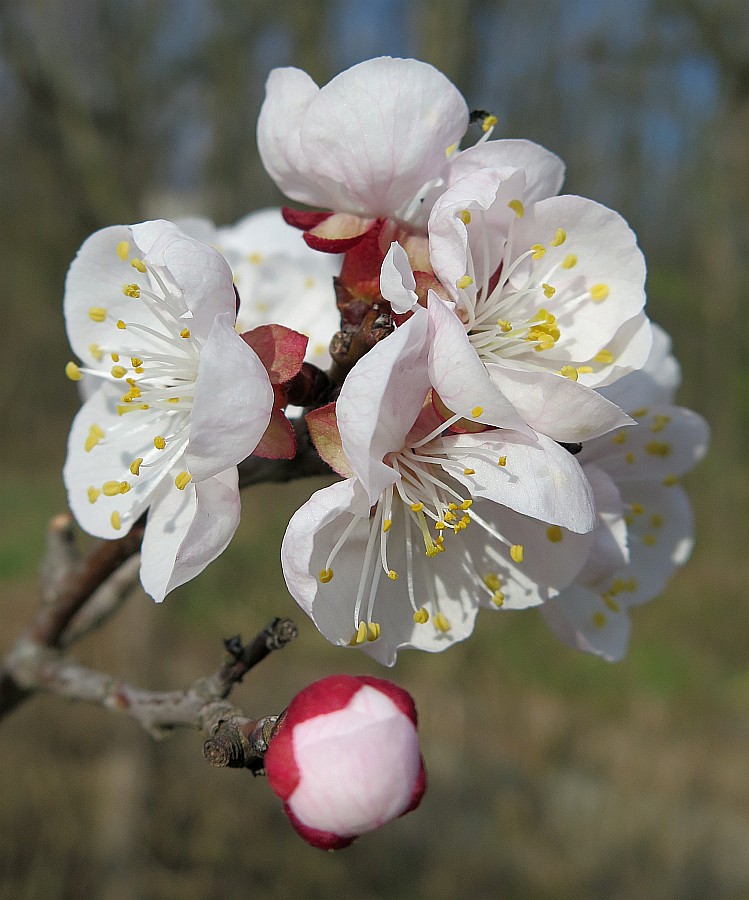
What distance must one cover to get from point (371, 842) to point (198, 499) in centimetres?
349

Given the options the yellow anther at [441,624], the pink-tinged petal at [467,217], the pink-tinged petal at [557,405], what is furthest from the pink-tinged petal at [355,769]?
the pink-tinged petal at [467,217]

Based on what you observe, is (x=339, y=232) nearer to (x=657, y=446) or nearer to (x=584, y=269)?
(x=584, y=269)

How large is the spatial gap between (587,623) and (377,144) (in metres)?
0.62

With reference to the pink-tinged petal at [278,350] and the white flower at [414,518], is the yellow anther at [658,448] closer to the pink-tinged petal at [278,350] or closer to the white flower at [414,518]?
the white flower at [414,518]

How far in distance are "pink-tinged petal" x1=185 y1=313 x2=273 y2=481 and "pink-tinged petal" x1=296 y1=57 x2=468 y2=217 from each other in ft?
0.73

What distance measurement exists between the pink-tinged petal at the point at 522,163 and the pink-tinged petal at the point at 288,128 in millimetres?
154

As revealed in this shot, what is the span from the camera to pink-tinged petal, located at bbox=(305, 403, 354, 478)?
0.76 m

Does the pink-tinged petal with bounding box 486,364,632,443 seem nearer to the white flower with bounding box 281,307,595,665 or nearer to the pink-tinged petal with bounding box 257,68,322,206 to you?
the white flower with bounding box 281,307,595,665

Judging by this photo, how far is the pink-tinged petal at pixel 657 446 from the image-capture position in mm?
1037

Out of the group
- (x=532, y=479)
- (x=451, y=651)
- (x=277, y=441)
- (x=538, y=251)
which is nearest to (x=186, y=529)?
(x=277, y=441)

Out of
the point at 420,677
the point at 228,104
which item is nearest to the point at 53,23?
→ the point at 228,104

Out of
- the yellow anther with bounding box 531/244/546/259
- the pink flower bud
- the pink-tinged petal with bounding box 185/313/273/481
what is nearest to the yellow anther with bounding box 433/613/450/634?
the pink flower bud

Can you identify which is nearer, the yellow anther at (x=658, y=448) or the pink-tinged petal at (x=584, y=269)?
the pink-tinged petal at (x=584, y=269)

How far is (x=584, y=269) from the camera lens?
2.84 feet
